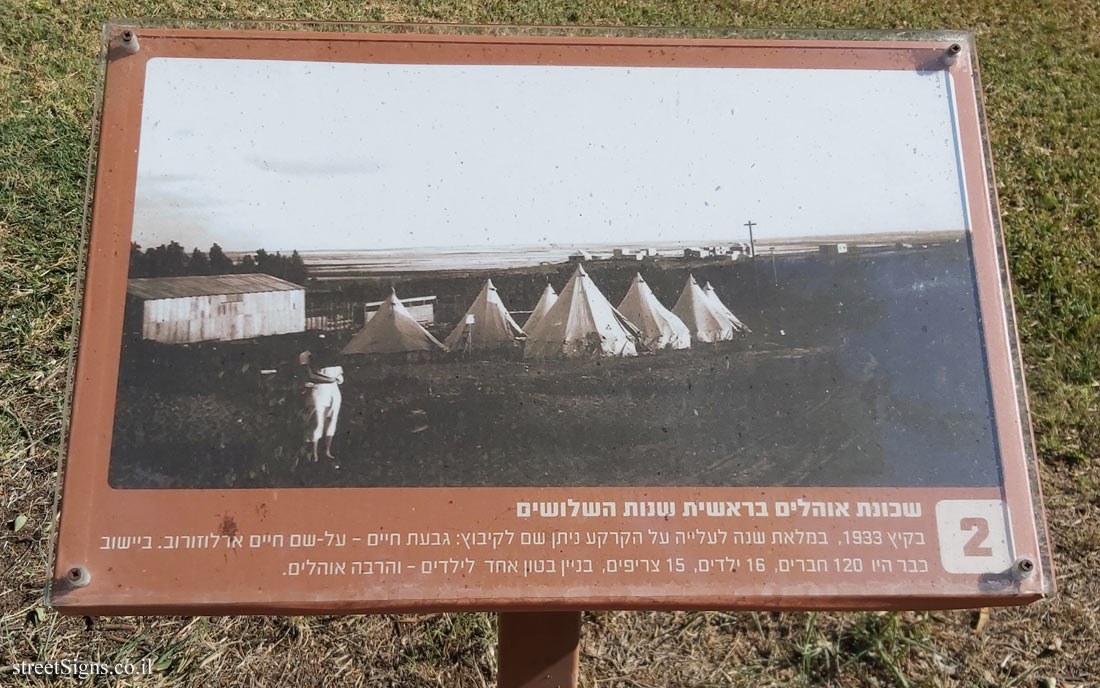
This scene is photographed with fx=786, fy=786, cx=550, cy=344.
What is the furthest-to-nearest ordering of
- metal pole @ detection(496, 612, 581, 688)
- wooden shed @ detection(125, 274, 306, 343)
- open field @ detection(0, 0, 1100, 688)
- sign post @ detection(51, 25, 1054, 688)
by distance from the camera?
open field @ detection(0, 0, 1100, 688) < metal pole @ detection(496, 612, 581, 688) < wooden shed @ detection(125, 274, 306, 343) < sign post @ detection(51, 25, 1054, 688)

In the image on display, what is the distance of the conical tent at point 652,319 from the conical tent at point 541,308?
135 mm

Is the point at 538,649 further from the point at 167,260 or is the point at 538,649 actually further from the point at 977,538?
the point at 167,260

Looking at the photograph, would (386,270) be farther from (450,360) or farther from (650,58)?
(650,58)

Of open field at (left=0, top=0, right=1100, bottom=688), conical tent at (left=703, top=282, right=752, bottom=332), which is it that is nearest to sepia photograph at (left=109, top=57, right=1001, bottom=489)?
conical tent at (left=703, top=282, right=752, bottom=332)

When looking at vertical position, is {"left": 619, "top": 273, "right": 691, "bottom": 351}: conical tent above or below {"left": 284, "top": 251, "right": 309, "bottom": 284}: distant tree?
below

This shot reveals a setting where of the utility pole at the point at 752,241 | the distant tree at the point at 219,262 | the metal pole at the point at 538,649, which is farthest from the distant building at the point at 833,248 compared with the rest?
the distant tree at the point at 219,262

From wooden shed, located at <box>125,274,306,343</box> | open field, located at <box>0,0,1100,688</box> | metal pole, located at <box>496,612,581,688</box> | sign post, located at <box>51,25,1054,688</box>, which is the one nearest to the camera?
sign post, located at <box>51,25,1054,688</box>

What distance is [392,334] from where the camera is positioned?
58.7 inches

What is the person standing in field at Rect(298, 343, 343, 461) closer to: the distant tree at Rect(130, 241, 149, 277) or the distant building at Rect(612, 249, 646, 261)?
the distant tree at Rect(130, 241, 149, 277)

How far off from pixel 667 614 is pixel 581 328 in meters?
1.10

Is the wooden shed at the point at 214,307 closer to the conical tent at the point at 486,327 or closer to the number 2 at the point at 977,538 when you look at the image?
the conical tent at the point at 486,327

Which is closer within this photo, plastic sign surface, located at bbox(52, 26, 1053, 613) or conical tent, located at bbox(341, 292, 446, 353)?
plastic sign surface, located at bbox(52, 26, 1053, 613)

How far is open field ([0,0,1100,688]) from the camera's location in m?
2.11

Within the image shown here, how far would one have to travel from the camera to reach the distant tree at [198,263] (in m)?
1.50
